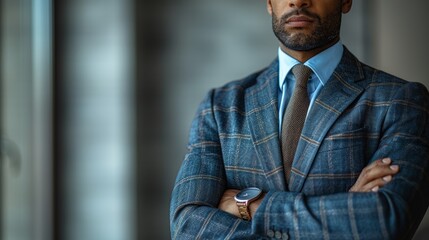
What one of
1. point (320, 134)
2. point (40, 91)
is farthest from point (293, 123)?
point (40, 91)

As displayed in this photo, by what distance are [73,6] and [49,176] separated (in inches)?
39.7

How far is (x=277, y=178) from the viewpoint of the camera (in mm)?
1565

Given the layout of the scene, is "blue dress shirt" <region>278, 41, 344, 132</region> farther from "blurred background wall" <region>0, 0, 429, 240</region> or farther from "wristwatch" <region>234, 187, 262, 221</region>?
"blurred background wall" <region>0, 0, 429, 240</region>

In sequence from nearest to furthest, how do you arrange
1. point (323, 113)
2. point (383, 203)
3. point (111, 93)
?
point (383, 203)
point (323, 113)
point (111, 93)

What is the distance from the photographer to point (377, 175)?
1.49 m

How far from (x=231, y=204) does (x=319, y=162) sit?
0.70 feet

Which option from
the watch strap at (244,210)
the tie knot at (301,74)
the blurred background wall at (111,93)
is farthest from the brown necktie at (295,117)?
the blurred background wall at (111,93)

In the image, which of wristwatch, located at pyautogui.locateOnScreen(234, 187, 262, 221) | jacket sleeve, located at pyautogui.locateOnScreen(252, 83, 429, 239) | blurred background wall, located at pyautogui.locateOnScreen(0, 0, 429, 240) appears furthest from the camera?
blurred background wall, located at pyautogui.locateOnScreen(0, 0, 429, 240)

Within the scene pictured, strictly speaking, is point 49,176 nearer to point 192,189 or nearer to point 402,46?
point 402,46

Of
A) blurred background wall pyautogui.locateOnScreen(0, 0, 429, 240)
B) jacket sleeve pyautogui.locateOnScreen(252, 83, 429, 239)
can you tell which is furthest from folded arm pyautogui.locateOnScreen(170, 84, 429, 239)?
blurred background wall pyautogui.locateOnScreen(0, 0, 429, 240)

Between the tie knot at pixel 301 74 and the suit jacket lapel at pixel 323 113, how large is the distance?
42 mm

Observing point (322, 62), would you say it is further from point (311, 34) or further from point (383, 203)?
point (383, 203)

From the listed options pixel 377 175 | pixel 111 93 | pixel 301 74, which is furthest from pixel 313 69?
pixel 111 93

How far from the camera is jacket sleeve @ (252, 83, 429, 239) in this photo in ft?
4.74
